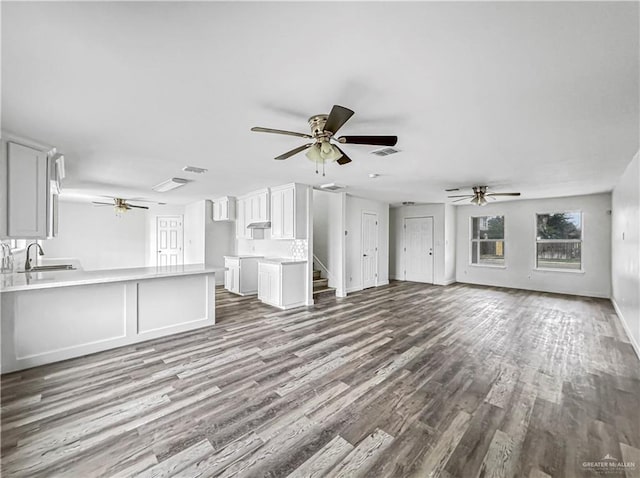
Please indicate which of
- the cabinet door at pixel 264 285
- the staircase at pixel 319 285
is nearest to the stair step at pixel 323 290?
the staircase at pixel 319 285

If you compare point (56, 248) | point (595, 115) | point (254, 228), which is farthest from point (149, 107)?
point (56, 248)

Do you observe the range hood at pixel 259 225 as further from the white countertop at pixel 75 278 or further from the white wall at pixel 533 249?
the white wall at pixel 533 249

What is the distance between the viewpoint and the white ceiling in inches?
50.9

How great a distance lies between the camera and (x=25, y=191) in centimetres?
280

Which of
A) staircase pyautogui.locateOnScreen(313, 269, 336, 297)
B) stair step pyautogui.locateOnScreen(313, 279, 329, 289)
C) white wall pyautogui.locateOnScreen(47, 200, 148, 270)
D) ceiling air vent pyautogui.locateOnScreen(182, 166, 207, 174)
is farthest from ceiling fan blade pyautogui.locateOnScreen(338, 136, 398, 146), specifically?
white wall pyautogui.locateOnScreen(47, 200, 148, 270)

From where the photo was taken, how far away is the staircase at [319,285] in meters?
6.49

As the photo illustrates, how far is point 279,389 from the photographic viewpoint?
248 cm

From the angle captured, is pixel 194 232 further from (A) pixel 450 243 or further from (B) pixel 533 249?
(B) pixel 533 249

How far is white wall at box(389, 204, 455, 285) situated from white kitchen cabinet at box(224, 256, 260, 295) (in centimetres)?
457

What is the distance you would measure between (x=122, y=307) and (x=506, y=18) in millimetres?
4408

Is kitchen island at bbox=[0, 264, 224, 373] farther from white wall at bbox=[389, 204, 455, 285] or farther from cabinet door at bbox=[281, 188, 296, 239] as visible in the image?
white wall at bbox=[389, 204, 455, 285]

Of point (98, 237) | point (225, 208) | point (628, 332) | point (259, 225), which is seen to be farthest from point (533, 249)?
point (98, 237)

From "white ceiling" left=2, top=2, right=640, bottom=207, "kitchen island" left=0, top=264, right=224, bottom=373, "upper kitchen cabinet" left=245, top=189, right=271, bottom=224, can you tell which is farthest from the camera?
"upper kitchen cabinet" left=245, top=189, right=271, bottom=224

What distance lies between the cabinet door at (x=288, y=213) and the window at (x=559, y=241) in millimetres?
→ 6386
